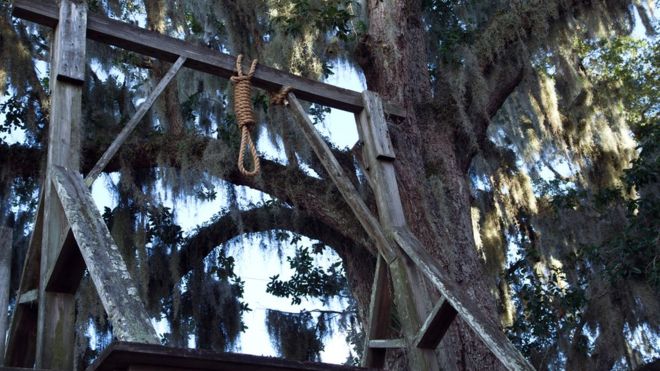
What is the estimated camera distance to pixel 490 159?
8.11m

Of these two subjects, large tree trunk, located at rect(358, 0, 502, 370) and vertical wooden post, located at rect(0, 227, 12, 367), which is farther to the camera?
large tree trunk, located at rect(358, 0, 502, 370)

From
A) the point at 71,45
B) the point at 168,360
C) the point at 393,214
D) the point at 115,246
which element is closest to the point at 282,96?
the point at 393,214

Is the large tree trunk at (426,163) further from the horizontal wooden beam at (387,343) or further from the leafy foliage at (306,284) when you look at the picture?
the leafy foliage at (306,284)

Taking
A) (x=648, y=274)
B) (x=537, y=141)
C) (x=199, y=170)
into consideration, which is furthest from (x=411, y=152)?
(x=537, y=141)

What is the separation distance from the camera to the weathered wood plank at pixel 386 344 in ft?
14.5

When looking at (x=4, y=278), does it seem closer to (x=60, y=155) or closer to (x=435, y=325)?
(x=60, y=155)

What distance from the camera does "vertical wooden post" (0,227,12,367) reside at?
343 cm

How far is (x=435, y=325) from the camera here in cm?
425

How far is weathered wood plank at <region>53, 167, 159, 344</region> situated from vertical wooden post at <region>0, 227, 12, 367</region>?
0.98ft

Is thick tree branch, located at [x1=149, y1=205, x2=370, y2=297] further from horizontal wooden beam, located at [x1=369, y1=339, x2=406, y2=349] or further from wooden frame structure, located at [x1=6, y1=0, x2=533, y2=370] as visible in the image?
horizontal wooden beam, located at [x1=369, y1=339, x2=406, y2=349]

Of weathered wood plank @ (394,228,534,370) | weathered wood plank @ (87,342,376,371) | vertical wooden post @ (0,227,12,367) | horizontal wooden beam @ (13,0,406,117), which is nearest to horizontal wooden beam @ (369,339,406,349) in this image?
weathered wood plank @ (394,228,534,370)

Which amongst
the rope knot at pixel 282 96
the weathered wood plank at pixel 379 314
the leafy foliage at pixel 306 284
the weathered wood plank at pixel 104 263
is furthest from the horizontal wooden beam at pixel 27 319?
the leafy foliage at pixel 306 284

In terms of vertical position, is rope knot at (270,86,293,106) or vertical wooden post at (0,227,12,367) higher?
rope knot at (270,86,293,106)

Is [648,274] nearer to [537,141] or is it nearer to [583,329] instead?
[583,329]
